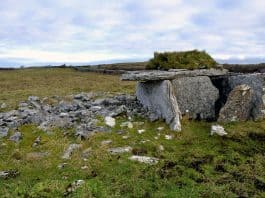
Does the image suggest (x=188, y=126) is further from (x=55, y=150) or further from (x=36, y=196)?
(x=36, y=196)

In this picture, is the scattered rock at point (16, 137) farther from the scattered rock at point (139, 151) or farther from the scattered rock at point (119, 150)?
the scattered rock at point (139, 151)

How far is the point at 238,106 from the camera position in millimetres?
16172

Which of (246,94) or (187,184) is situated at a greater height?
(246,94)

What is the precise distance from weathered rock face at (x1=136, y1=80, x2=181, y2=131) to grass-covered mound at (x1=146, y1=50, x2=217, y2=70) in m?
1.16

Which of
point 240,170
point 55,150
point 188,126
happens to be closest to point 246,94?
point 188,126

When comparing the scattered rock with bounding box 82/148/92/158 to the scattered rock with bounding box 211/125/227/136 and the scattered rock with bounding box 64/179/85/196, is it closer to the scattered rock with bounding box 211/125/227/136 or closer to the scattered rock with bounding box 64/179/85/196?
the scattered rock with bounding box 64/179/85/196

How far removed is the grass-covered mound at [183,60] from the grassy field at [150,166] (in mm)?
3214

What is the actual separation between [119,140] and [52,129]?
11.2ft

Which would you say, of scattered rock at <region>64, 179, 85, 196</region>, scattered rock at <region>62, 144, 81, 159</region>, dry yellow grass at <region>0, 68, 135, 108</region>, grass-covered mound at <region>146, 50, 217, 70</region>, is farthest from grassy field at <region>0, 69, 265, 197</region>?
dry yellow grass at <region>0, 68, 135, 108</region>

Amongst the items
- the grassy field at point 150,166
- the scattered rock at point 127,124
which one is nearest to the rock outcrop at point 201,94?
the grassy field at point 150,166

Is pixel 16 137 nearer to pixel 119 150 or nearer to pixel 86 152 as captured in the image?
pixel 86 152

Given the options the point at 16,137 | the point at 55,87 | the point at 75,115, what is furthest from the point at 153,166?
the point at 55,87

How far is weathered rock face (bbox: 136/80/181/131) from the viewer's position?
16.0m

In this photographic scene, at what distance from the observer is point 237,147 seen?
13531mm
